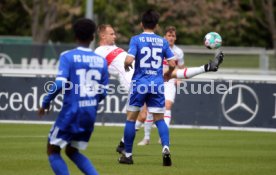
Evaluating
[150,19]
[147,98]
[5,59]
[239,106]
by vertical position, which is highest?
[150,19]

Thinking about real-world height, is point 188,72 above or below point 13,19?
below

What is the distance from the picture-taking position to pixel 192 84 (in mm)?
23703

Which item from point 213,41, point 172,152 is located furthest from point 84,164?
point 172,152

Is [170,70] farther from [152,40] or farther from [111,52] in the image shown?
[111,52]

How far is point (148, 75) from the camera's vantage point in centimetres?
1431

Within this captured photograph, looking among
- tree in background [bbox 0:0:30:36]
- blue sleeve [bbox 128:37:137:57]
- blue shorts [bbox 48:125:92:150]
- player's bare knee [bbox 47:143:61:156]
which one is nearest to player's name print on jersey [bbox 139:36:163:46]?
blue sleeve [bbox 128:37:137:57]

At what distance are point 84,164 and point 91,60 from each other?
4.27 feet

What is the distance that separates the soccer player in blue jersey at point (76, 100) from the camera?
10.9 meters

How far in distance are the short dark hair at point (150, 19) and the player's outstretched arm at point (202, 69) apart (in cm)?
91

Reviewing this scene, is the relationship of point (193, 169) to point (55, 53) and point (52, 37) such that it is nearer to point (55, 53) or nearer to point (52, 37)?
point (55, 53)

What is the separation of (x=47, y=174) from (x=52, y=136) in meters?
2.14

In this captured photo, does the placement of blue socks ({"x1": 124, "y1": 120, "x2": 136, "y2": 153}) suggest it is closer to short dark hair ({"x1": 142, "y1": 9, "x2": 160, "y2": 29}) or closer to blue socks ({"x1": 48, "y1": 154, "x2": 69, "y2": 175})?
short dark hair ({"x1": 142, "y1": 9, "x2": 160, "y2": 29})

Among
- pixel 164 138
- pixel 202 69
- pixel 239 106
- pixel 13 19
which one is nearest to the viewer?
pixel 202 69

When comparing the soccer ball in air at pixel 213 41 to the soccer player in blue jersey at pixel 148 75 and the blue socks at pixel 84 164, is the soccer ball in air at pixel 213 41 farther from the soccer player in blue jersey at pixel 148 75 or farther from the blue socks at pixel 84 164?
the blue socks at pixel 84 164
